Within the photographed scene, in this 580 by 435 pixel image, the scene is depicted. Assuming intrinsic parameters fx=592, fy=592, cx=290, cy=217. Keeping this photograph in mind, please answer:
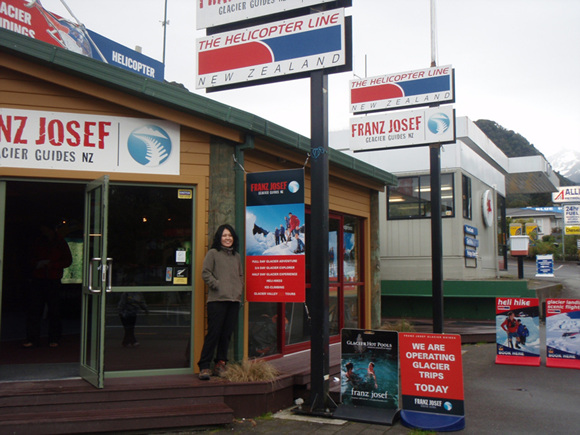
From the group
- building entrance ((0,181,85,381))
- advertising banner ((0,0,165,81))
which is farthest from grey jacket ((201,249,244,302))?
advertising banner ((0,0,165,81))

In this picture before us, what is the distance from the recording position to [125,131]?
6.95 m

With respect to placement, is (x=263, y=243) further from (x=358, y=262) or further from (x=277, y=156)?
(x=358, y=262)

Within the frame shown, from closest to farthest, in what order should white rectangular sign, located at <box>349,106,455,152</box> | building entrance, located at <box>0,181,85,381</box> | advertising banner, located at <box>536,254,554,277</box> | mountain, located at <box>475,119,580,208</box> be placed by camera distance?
white rectangular sign, located at <box>349,106,455,152</box>, building entrance, located at <box>0,181,85,381</box>, advertising banner, located at <box>536,254,554,277</box>, mountain, located at <box>475,119,580,208</box>

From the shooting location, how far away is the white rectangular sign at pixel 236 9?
265 inches

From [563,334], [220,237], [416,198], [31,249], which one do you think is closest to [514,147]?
[416,198]

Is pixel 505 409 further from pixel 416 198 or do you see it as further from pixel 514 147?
Answer: pixel 514 147

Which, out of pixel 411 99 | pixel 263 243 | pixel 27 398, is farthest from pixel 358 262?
pixel 27 398

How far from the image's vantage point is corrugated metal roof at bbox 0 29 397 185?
6281mm

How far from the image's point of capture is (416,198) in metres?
17.5

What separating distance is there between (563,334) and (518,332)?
26.0 inches

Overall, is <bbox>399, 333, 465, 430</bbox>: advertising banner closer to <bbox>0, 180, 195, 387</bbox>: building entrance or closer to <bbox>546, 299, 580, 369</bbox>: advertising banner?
<bbox>0, 180, 195, 387</bbox>: building entrance

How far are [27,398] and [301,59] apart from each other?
4.54m

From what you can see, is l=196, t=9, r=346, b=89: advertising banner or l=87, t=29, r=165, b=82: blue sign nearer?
l=196, t=9, r=346, b=89: advertising banner

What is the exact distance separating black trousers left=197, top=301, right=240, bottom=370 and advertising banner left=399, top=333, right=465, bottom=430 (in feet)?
6.37
